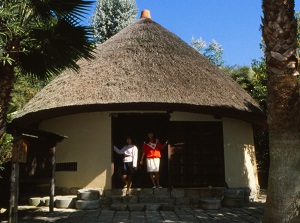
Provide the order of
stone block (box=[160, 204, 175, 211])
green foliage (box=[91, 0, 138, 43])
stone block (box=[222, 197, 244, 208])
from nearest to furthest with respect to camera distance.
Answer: stone block (box=[160, 204, 175, 211]) → stone block (box=[222, 197, 244, 208]) → green foliage (box=[91, 0, 138, 43])

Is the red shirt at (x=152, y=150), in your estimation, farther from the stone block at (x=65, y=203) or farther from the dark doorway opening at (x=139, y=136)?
the stone block at (x=65, y=203)

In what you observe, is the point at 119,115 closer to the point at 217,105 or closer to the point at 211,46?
the point at 217,105

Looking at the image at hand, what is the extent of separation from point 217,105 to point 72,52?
449cm

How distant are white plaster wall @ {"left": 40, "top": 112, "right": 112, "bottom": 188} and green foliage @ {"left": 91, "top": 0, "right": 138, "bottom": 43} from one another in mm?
18220

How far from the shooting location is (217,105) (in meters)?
9.23

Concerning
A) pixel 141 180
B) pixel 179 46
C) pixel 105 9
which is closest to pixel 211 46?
pixel 105 9

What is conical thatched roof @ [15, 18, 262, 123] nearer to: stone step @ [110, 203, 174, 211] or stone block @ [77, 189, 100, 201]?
stone block @ [77, 189, 100, 201]

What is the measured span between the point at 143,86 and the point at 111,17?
777 inches

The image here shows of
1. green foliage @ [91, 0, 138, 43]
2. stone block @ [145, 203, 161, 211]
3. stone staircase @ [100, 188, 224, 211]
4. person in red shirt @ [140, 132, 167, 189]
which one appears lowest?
stone block @ [145, 203, 161, 211]

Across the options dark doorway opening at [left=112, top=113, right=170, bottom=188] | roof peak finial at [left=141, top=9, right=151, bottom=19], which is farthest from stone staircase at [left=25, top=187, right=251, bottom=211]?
roof peak finial at [left=141, top=9, right=151, bottom=19]

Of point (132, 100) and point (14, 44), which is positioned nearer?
point (14, 44)

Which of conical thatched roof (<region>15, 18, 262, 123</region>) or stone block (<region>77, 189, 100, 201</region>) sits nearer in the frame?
stone block (<region>77, 189, 100, 201</region>)

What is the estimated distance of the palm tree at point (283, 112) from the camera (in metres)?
4.89

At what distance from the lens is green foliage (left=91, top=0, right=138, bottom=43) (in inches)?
1077
